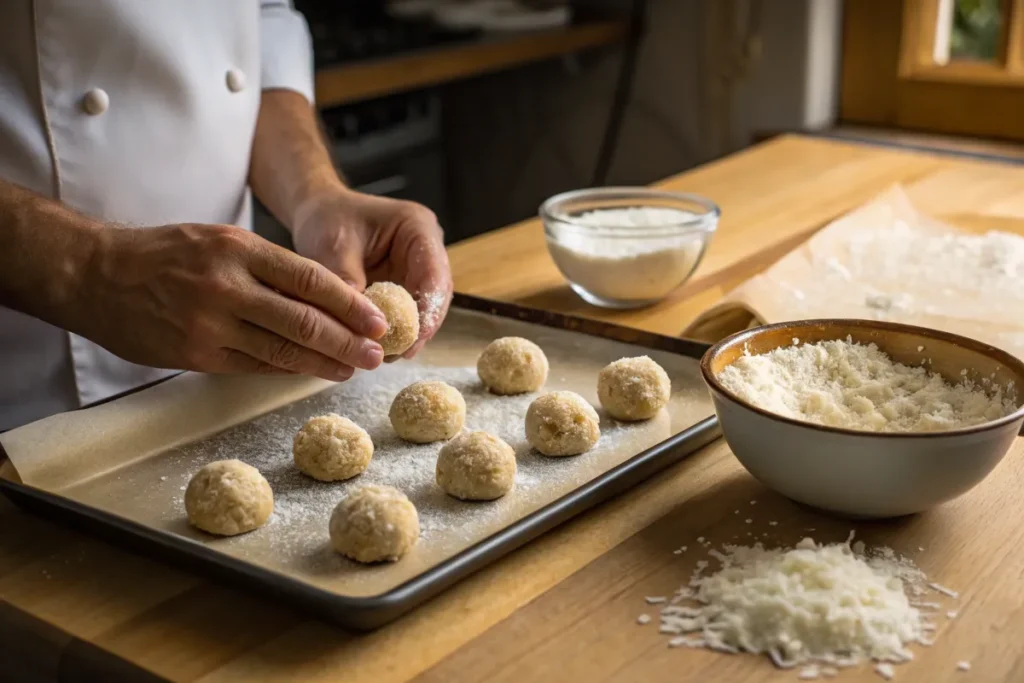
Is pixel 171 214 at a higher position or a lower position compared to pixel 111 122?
lower

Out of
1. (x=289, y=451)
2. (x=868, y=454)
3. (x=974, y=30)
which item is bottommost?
(x=289, y=451)

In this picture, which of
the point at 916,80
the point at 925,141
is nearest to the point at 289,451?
the point at 925,141

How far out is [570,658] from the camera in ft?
2.52

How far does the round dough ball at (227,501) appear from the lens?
0.93 meters

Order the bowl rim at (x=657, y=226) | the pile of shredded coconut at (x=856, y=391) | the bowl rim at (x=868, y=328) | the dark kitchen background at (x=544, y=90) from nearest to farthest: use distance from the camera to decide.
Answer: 1. the bowl rim at (x=868, y=328)
2. the pile of shredded coconut at (x=856, y=391)
3. the bowl rim at (x=657, y=226)
4. the dark kitchen background at (x=544, y=90)

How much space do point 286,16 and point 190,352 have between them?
0.85 metres

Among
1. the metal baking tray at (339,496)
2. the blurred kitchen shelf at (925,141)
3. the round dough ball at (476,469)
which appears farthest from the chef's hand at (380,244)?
the blurred kitchen shelf at (925,141)

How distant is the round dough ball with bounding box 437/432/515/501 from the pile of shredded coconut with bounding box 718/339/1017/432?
21 centimetres

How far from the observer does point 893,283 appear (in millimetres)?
1499

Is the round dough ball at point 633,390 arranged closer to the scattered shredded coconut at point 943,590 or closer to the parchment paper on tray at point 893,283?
the parchment paper on tray at point 893,283

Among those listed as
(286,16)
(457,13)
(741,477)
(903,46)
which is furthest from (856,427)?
(457,13)

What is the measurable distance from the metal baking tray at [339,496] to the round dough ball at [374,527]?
0.01 m

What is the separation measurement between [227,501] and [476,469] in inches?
8.4

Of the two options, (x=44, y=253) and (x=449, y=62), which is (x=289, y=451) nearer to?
(x=44, y=253)
